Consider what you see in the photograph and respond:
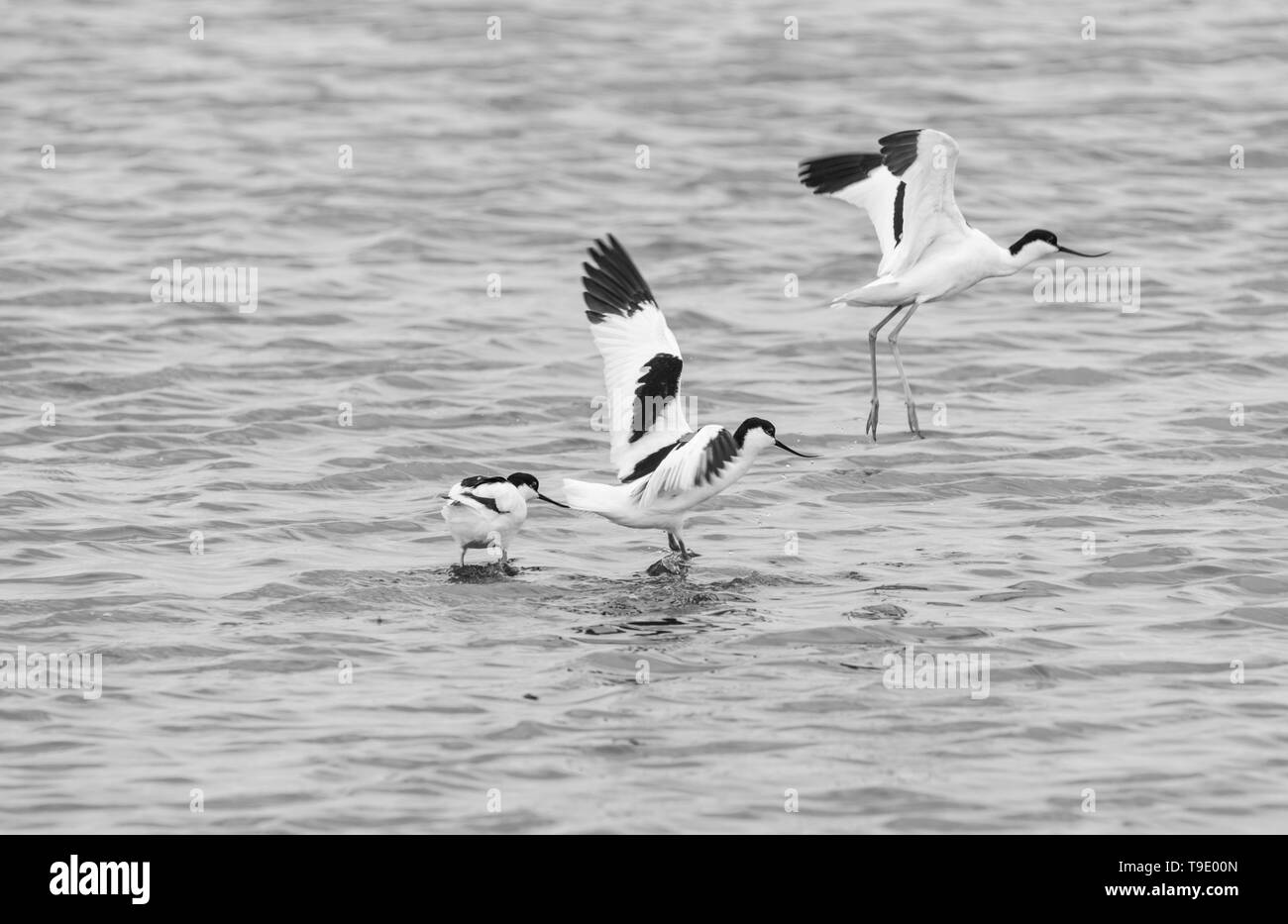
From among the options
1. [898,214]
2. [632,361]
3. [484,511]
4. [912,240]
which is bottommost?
[484,511]

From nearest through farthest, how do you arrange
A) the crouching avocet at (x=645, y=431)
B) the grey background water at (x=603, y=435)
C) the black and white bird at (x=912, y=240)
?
the grey background water at (x=603, y=435) < the crouching avocet at (x=645, y=431) < the black and white bird at (x=912, y=240)

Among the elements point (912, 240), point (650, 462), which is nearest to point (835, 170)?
point (912, 240)

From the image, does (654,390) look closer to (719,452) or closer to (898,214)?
(719,452)

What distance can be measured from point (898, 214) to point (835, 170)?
2.33 feet

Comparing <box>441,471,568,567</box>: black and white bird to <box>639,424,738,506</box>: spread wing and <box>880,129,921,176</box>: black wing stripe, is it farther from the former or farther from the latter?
<box>880,129,921,176</box>: black wing stripe

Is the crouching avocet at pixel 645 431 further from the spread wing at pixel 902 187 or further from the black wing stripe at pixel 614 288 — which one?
the spread wing at pixel 902 187

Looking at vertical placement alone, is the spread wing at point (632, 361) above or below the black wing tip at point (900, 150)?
below

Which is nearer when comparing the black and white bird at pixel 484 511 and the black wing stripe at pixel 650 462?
the black and white bird at pixel 484 511

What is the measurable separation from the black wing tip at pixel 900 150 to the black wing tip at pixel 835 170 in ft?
4.22

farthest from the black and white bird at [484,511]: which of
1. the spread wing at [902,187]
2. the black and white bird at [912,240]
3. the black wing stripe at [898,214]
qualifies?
the black wing stripe at [898,214]

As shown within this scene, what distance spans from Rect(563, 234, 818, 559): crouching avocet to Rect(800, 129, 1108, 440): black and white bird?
218cm

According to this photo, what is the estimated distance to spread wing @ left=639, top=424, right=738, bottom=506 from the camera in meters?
11.9

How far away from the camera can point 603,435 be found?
16812 mm

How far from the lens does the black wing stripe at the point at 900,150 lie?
46.3 feet
